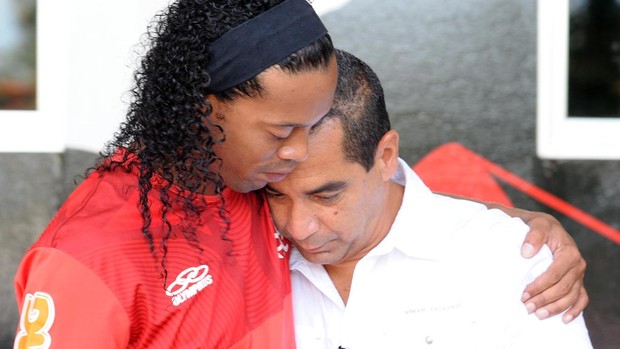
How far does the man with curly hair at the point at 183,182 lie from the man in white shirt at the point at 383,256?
12.4 inches

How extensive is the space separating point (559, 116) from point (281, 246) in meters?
2.00

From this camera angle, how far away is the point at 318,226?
2.38m

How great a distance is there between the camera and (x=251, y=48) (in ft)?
6.11

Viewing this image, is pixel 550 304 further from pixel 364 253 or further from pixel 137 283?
pixel 137 283

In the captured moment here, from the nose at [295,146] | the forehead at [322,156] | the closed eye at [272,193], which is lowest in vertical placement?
the closed eye at [272,193]

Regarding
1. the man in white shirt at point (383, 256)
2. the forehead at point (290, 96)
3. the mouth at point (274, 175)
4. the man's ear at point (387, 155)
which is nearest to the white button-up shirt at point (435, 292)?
the man in white shirt at point (383, 256)

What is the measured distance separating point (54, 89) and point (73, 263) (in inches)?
91.4

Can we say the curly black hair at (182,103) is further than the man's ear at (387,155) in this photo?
No

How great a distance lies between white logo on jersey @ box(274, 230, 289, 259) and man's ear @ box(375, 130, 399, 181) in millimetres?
321

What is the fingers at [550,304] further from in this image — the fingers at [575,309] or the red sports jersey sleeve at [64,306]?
the red sports jersey sleeve at [64,306]

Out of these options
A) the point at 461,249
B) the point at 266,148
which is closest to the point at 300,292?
the point at 461,249

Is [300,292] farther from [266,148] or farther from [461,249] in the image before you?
[266,148]

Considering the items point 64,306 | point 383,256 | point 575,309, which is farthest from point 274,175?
point 575,309

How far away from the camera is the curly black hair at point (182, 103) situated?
1.88 m
